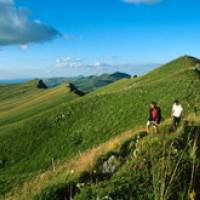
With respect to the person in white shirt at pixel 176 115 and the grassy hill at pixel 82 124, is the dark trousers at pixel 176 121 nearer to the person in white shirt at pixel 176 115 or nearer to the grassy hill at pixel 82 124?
the person in white shirt at pixel 176 115

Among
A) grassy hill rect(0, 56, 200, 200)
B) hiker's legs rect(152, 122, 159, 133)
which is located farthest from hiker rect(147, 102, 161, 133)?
grassy hill rect(0, 56, 200, 200)

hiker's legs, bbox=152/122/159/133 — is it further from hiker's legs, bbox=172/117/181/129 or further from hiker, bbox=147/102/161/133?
hiker's legs, bbox=172/117/181/129

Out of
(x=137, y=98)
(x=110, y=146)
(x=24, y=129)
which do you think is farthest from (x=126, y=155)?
(x=24, y=129)

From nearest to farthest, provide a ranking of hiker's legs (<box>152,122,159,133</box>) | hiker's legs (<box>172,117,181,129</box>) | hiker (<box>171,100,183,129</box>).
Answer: hiker's legs (<box>152,122,159,133</box>), hiker's legs (<box>172,117,181,129</box>), hiker (<box>171,100,183,129</box>)

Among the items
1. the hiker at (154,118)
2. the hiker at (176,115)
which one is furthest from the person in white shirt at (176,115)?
the hiker at (154,118)

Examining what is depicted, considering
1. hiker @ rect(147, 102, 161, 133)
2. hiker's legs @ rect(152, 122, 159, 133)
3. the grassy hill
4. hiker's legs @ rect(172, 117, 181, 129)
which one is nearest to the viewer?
hiker's legs @ rect(152, 122, 159, 133)

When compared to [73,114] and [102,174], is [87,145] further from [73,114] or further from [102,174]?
[102,174]

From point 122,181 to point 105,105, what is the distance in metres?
50.4

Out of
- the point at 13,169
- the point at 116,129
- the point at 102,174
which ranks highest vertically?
the point at 102,174

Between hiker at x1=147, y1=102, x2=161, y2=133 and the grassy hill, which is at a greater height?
hiker at x1=147, y1=102, x2=161, y2=133

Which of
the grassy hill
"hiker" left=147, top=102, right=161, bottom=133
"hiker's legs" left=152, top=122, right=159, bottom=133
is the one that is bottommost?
the grassy hill

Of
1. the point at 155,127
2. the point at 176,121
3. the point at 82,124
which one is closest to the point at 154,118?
the point at 176,121

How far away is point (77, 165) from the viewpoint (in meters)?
21.7

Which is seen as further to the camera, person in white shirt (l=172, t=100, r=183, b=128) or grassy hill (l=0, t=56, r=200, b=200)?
grassy hill (l=0, t=56, r=200, b=200)
